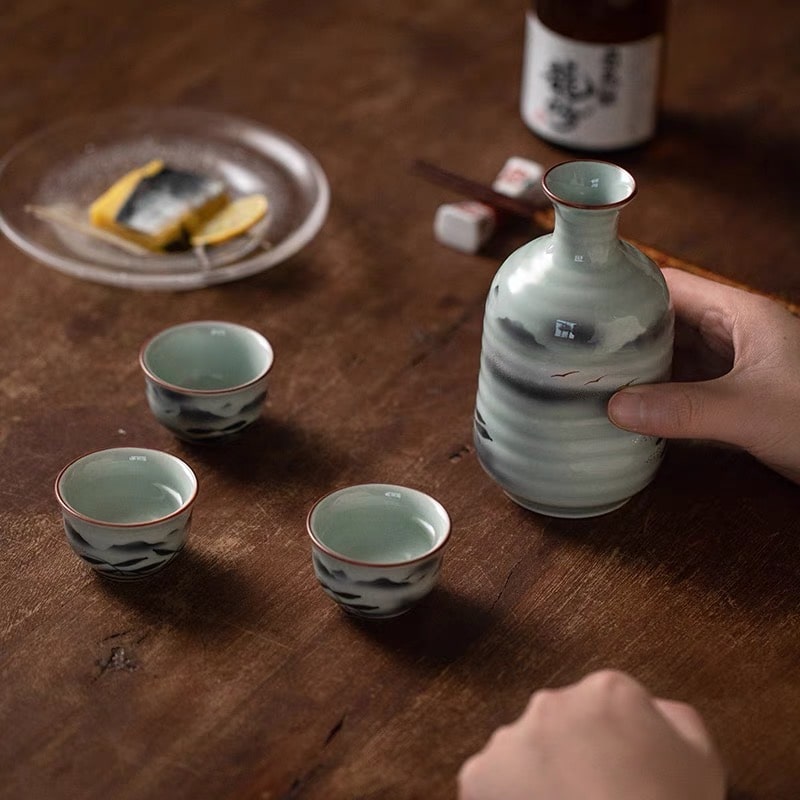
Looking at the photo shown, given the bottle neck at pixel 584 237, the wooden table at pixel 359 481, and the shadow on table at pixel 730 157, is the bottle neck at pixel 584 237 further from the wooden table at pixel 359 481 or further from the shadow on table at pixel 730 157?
the shadow on table at pixel 730 157

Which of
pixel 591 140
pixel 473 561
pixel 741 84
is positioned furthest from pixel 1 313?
pixel 741 84

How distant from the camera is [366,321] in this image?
1.22 m

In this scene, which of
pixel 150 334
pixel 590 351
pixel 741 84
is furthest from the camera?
pixel 741 84

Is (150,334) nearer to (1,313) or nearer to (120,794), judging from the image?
(1,313)

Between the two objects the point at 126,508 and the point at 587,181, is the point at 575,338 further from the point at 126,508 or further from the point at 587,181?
the point at 126,508

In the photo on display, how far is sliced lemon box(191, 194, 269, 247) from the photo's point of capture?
129 cm

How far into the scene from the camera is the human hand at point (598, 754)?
0.74 m

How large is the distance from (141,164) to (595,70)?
484 mm

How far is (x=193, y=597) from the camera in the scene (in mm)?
935

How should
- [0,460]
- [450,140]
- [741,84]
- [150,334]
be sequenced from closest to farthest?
[0,460] < [150,334] < [450,140] < [741,84]

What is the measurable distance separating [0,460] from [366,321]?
1.15 feet

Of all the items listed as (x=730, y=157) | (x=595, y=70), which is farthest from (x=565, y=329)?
(x=730, y=157)

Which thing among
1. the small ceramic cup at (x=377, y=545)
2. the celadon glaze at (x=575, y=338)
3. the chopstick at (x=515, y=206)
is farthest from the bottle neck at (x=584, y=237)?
the chopstick at (x=515, y=206)

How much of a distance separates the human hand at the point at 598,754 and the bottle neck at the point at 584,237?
28 centimetres
